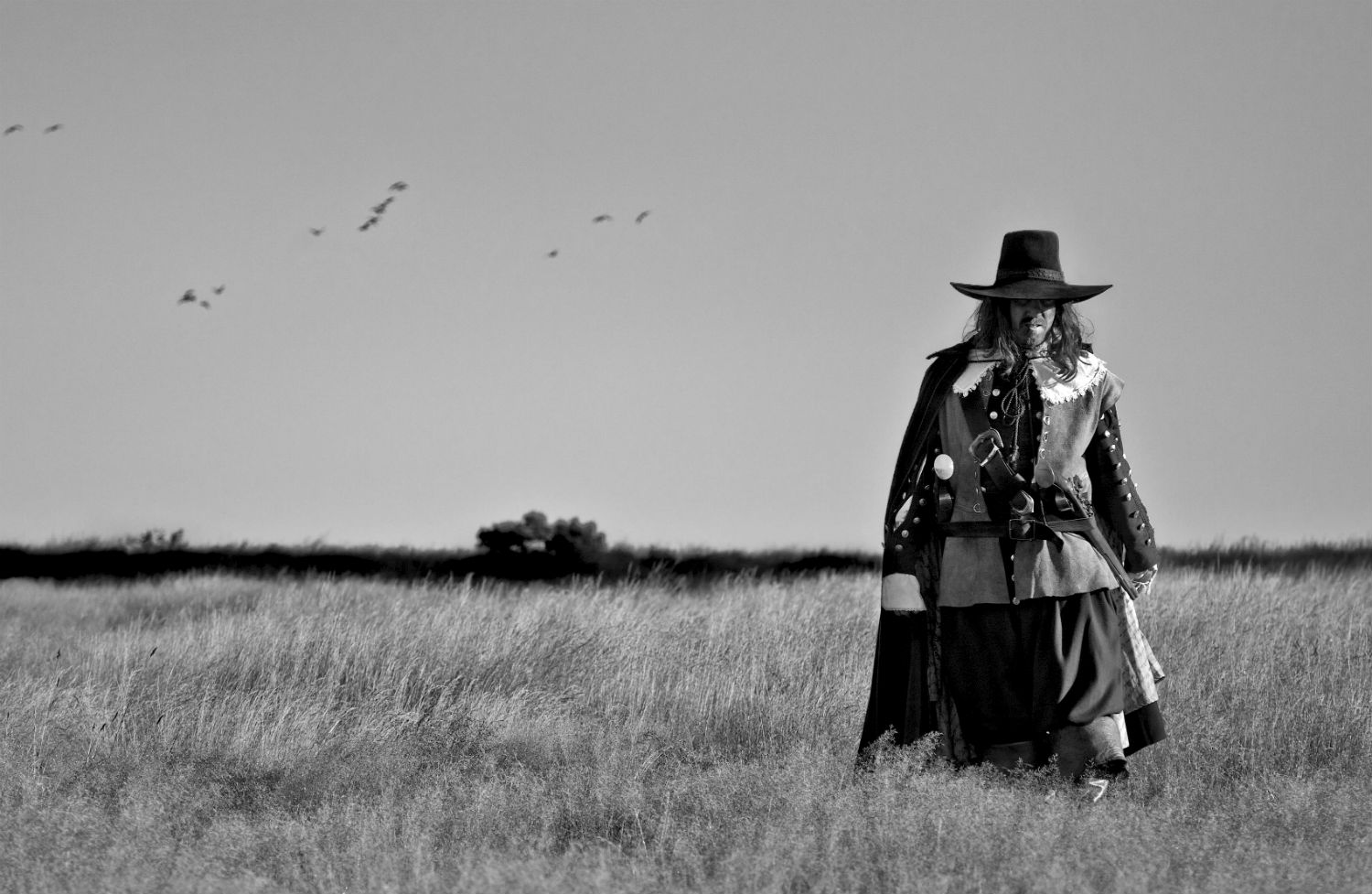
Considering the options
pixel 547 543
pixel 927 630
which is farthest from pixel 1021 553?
pixel 547 543

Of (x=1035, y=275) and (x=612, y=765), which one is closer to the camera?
(x=1035, y=275)

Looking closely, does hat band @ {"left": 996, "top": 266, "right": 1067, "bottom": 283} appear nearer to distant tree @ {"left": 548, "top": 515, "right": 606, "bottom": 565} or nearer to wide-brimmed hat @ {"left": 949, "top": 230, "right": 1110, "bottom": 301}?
wide-brimmed hat @ {"left": 949, "top": 230, "right": 1110, "bottom": 301}

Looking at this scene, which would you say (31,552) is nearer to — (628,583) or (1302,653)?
(628,583)

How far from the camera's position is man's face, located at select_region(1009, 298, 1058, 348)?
18.4ft

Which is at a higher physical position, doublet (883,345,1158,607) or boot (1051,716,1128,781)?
doublet (883,345,1158,607)

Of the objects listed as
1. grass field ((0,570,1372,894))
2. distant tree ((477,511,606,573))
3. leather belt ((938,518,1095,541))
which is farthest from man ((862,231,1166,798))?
distant tree ((477,511,606,573))

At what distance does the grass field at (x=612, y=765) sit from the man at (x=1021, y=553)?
233 mm

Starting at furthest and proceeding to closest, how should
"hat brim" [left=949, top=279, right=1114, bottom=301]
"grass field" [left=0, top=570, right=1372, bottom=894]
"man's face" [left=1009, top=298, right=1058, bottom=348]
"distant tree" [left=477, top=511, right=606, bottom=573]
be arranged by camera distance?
"distant tree" [left=477, top=511, right=606, bottom=573] < "man's face" [left=1009, top=298, right=1058, bottom=348] < "hat brim" [left=949, top=279, right=1114, bottom=301] < "grass field" [left=0, top=570, right=1372, bottom=894]

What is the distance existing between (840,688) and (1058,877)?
147 inches

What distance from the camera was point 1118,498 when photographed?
18.5 ft

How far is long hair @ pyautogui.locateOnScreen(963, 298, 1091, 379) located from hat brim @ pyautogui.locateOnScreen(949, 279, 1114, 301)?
0.29ft

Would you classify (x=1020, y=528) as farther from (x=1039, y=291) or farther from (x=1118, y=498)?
(x=1039, y=291)

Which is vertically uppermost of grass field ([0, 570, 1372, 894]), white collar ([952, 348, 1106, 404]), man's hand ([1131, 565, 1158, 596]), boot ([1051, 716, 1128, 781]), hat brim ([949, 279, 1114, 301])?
hat brim ([949, 279, 1114, 301])

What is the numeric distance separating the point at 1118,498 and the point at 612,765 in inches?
86.4
